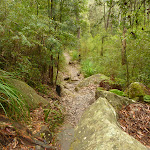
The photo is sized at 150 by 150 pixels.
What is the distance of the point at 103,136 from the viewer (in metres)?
2.42

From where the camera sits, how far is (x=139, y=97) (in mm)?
4508

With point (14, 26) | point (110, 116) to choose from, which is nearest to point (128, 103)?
point (110, 116)

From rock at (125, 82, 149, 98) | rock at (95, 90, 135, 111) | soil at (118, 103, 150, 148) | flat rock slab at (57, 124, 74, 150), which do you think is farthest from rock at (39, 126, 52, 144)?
rock at (125, 82, 149, 98)

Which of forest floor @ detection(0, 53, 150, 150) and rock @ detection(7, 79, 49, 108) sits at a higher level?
rock @ detection(7, 79, 49, 108)

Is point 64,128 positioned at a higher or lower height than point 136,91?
lower

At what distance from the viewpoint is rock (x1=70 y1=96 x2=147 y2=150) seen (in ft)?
7.06

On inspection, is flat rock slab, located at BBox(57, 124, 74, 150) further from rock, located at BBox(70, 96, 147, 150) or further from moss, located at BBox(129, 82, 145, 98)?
moss, located at BBox(129, 82, 145, 98)

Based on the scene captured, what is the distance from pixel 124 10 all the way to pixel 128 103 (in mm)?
2850

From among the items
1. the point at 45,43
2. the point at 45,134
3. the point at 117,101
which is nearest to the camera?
the point at 45,134

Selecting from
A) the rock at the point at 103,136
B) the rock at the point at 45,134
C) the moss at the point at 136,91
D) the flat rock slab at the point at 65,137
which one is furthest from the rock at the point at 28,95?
the moss at the point at 136,91

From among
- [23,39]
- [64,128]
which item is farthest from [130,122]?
[23,39]

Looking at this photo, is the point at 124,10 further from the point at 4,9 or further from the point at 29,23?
the point at 4,9

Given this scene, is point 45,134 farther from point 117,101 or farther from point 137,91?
point 137,91

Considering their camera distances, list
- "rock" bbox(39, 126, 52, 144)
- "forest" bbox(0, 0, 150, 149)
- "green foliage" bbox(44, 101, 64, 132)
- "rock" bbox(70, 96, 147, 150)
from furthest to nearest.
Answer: "green foliage" bbox(44, 101, 64, 132) < "forest" bbox(0, 0, 150, 149) < "rock" bbox(39, 126, 52, 144) < "rock" bbox(70, 96, 147, 150)
